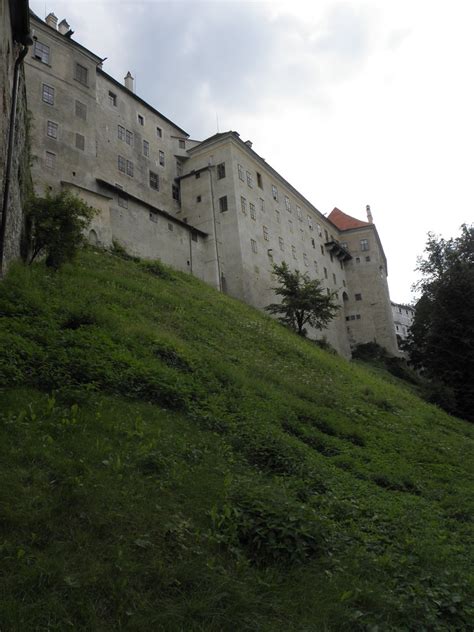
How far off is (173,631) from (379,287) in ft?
195

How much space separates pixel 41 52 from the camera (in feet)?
107

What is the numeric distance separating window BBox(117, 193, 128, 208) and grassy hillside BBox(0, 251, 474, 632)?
60.3ft

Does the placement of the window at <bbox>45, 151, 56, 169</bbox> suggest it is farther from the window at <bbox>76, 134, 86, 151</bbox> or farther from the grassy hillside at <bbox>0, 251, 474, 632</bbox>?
the grassy hillside at <bbox>0, 251, 474, 632</bbox>

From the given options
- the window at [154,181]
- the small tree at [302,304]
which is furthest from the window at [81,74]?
the small tree at [302,304]

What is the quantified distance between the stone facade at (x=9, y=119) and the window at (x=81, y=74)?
19.1 m

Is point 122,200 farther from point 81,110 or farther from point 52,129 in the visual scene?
point 81,110

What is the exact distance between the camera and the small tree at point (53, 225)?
17500mm

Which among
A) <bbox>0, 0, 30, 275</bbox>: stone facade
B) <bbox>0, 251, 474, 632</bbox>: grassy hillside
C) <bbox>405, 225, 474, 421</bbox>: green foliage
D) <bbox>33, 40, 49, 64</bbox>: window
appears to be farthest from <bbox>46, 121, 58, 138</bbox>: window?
<bbox>405, 225, 474, 421</bbox>: green foliage

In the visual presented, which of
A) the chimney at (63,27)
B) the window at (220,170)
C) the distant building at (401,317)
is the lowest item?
the distant building at (401,317)

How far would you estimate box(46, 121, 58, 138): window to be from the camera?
31.5 meters

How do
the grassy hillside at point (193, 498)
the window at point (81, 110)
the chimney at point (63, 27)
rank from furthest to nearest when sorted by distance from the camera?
the chimney at point (63, 27) < the window at point (81, 110) < the grassy hillside at point (193, 498)

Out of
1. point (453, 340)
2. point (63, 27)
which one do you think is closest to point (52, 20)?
point (63, 27)

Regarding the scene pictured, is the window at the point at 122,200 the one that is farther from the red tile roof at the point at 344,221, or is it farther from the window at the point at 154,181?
the red tile roof at the point at 344,221

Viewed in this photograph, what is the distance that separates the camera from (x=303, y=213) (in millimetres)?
54438
